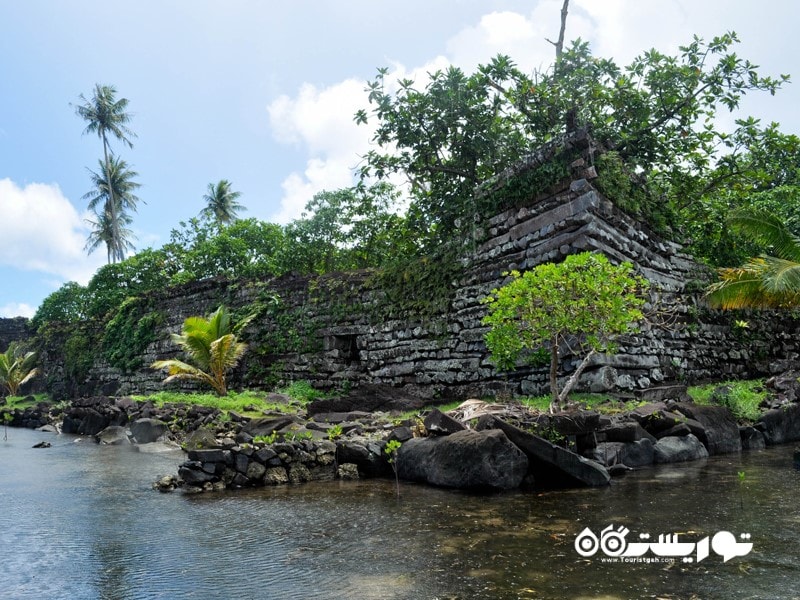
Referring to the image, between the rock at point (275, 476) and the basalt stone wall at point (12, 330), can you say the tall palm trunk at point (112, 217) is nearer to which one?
the basalt stone wall at point (12, 330)

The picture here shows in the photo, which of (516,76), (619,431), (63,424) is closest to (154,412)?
(63,424)

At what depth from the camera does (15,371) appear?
95.6 feet

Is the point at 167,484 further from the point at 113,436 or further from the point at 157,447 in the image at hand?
the point at 113,436

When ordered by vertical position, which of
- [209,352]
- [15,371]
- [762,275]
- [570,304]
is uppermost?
[762,275]

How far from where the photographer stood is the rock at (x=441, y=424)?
6.24m

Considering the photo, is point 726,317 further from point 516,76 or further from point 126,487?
point 126,487

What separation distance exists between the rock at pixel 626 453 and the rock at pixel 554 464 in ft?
2.74

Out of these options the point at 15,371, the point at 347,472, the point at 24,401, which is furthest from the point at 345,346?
the point at 15,371

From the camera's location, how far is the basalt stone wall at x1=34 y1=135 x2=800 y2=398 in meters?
9.73

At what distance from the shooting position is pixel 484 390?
10500mm

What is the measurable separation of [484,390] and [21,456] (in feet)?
26.6

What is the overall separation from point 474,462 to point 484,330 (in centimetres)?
542

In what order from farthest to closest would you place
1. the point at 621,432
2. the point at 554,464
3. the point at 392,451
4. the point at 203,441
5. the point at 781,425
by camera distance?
the point at 781,425 → the point at 203,441 → the point at 621,432 → the point at 392,451 → the point at 554,464

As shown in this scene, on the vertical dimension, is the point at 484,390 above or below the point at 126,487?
above
